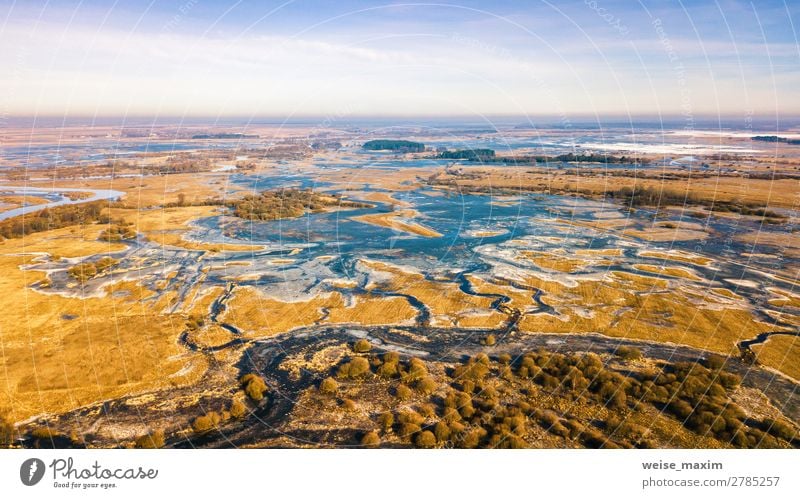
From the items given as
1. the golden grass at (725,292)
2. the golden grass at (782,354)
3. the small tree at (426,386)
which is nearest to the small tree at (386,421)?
→ the small tree at (426,386)

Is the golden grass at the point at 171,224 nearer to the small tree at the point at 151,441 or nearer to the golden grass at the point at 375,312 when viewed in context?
the golden grass at the point at 375,312

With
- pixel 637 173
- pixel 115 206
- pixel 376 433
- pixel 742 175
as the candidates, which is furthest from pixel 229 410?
pixel 742 175

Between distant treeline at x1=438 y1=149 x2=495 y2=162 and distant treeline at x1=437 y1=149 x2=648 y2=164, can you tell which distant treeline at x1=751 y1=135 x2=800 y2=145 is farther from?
distant treeline at x1=438 y1=149 x2=495 y2=162

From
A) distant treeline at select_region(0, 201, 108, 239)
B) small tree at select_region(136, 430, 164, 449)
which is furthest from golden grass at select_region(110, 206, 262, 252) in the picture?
small tree at select_region(136, 430, 164, 449)

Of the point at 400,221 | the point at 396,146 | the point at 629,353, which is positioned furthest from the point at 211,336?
the point at 396,146

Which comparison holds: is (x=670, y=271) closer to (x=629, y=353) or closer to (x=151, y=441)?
(x=629, y=353)

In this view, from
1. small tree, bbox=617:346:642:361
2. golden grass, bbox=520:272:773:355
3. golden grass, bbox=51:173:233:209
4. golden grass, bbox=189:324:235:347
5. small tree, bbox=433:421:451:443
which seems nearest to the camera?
small tree, bbox=433:421:451:443
